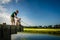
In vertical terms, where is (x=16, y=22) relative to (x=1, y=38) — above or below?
above

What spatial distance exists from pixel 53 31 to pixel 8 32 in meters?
35.7

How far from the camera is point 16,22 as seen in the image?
592 inches

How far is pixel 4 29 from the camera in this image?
1252cm

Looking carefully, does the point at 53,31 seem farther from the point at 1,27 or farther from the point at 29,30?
the point at 1,27

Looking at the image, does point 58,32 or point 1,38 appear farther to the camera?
point 58,32

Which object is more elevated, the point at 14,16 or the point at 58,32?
the point at 14,16

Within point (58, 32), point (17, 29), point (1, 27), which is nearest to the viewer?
point (1, 27)

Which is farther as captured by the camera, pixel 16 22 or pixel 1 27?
pixel 16 22

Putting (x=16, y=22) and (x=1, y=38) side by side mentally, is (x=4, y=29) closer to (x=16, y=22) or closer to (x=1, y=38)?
(x=1, y=38)

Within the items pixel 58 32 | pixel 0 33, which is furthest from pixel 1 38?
pixel 58 32

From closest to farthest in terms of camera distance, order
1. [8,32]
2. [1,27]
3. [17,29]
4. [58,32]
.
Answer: [1,27]
[8,32]
[17,29]
[58,32]

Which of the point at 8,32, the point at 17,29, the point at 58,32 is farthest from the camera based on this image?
the point at 58,32

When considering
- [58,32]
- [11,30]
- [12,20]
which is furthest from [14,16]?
[58,32]

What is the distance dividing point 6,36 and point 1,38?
664 millimetres
